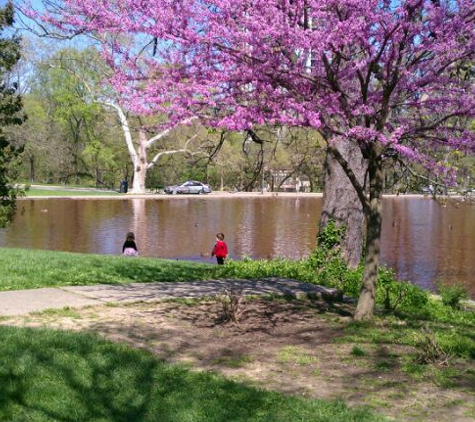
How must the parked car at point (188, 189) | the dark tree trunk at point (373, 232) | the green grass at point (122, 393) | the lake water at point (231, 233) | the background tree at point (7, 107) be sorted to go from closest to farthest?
the green grass at point (122, 393)
the dark tree trunk at point (373, 232)
the background tree at point (7, 107)
the lake water at point (231, 233)
the parked car at point (188, 189)

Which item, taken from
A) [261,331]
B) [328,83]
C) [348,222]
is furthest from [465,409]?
[348,222]

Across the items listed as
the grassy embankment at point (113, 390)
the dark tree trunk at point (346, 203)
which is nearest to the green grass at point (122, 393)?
the grassy embankment at point (113, 390)

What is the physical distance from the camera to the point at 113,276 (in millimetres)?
11422

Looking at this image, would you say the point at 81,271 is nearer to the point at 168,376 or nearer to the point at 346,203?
the point at 346,203

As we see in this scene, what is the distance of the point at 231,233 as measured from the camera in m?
29.5

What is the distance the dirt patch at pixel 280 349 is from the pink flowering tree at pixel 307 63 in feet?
4.28

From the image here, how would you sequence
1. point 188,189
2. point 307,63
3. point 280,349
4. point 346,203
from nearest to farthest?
point 280,349
point 307,63
point 346,203
point 188,189

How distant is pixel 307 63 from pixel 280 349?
3.32m

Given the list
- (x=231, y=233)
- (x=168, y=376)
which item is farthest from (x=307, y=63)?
(x=231, y=233)

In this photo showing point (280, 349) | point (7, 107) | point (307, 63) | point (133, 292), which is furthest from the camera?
point (7, 107)

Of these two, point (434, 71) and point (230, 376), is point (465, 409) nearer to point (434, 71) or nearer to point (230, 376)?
point (230, 376)

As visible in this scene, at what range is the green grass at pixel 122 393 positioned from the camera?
15.3ft

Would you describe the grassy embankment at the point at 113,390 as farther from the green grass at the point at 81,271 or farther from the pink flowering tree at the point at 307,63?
the green grass at the point at 81,271

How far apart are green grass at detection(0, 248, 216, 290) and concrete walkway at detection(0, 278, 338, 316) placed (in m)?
0.63
